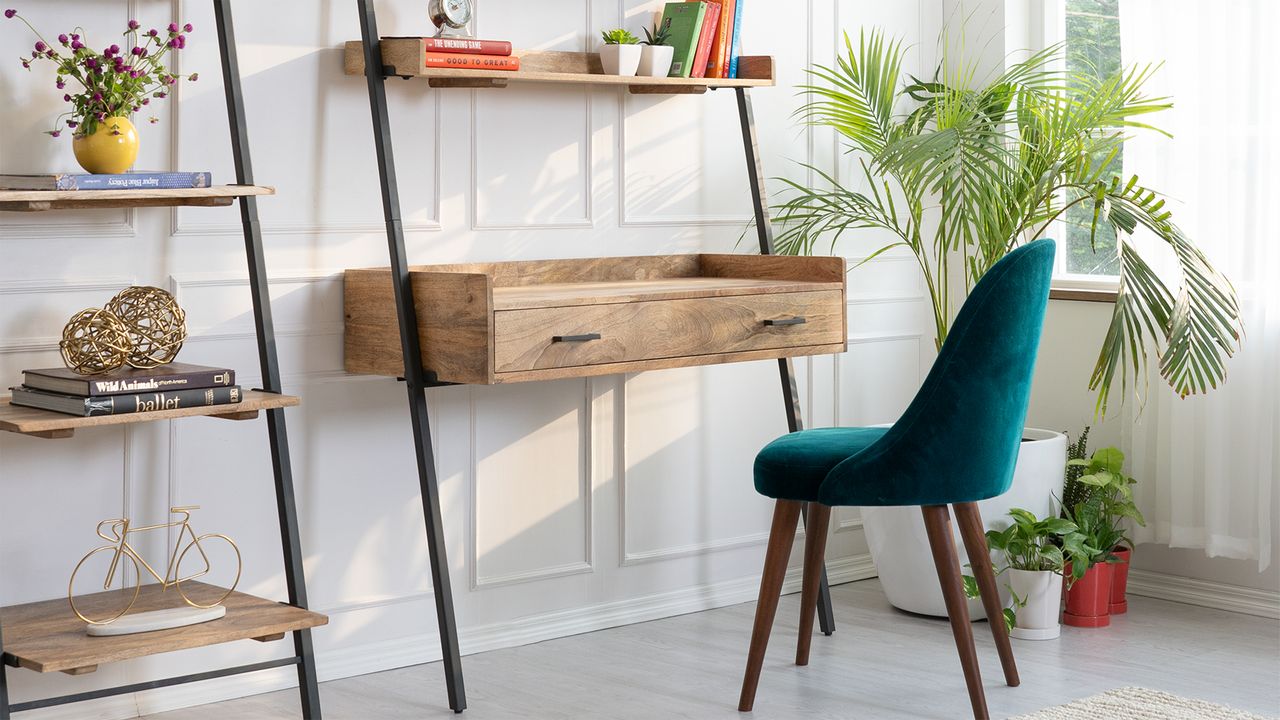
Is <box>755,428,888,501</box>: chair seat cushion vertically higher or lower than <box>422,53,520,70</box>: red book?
lower

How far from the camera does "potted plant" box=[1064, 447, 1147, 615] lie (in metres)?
3.60

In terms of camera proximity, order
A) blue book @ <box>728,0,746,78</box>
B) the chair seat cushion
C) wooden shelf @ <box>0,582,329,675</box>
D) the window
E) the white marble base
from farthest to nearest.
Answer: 1. the window
2. blue book @ <box>728,0,746,78</box>
3. the chair seat cushion
4. the white marble base
5. wooden shelf @ <box>0,582,329,675</box>

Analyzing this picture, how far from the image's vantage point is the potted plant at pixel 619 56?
3330 mm

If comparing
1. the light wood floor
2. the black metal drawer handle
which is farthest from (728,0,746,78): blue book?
the light wood floor

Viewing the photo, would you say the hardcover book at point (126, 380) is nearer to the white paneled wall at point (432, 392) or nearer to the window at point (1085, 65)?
the white paneled wall at point (432, 392)

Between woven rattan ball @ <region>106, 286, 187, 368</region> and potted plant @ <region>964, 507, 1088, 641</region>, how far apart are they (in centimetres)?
188

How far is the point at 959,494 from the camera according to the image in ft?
8.94

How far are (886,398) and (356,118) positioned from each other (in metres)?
1.82

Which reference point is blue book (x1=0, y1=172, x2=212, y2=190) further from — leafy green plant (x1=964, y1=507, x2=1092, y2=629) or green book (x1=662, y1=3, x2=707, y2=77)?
leafy green plant (x1=964, y1=507, x2=1092, y2=629)

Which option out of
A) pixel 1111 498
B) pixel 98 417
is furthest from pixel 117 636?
pixel 1111 498

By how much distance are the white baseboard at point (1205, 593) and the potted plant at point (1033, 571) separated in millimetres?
503

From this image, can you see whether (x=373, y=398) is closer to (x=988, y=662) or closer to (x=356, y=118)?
(x=356, y=118)

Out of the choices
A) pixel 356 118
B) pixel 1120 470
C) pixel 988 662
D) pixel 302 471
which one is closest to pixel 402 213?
pixel 356 118

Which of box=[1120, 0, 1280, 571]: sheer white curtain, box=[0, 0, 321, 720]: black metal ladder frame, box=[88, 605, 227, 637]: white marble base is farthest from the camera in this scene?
box=[1120, 0, 1280, 571]: sheer white curtain
